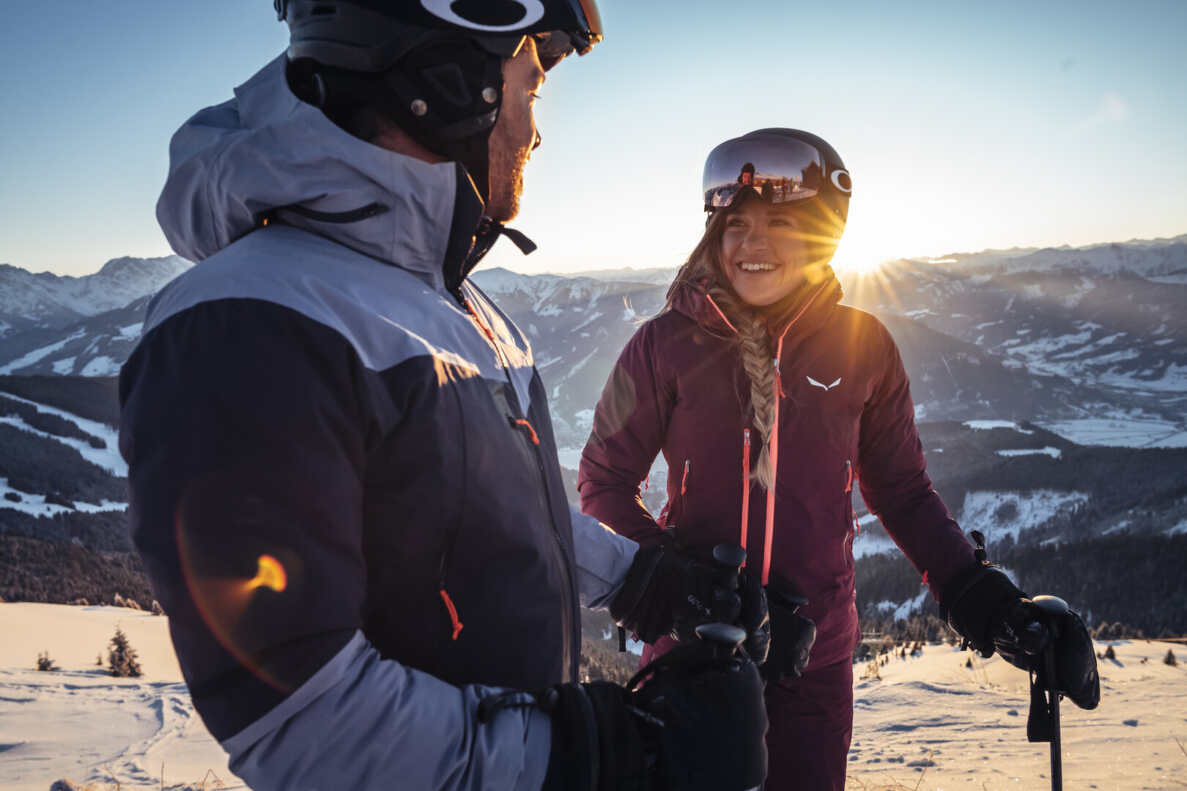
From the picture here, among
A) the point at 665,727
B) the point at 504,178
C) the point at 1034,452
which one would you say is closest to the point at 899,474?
the point at 665,727

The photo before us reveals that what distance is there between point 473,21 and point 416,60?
0.53 feet

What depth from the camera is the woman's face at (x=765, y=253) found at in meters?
2.80

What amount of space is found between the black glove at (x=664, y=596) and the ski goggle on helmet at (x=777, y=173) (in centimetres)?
167

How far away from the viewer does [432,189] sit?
1.28m

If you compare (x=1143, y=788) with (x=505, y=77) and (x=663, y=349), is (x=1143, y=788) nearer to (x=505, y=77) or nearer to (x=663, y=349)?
(x=663, y=349)

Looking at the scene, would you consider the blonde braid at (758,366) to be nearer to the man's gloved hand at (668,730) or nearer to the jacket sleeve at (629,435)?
the jacket sleeve at (629,435)

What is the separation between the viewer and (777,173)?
2865 mm

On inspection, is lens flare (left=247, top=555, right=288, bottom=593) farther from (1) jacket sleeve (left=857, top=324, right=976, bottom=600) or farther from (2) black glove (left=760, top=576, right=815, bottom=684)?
(1) jacket sleeve (left=857, top=324, right=976, bottom=600)

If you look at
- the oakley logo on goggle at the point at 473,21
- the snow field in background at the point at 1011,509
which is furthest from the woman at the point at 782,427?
the snow field in background at the point at 1011,509

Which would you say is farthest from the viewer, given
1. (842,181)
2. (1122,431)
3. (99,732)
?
(1122,431)

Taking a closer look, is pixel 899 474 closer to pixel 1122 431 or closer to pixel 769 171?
pixel 769 171

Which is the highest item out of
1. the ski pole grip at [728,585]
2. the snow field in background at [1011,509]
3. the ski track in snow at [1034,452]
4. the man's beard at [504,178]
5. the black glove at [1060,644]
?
the man's beard at [504,178]

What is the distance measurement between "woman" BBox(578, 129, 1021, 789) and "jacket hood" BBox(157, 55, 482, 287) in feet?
5.14

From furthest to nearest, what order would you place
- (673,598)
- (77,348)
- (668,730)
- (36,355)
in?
(36,355) < (77,348) < (673,598) < (668,730)
